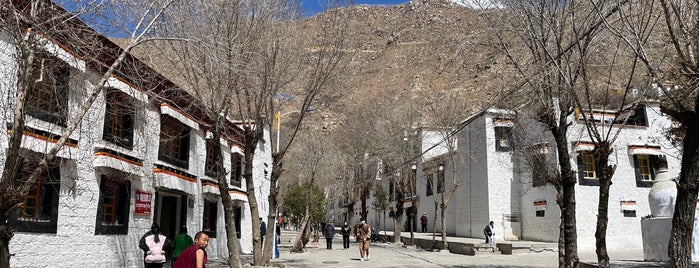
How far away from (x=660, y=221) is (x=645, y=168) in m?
13.4

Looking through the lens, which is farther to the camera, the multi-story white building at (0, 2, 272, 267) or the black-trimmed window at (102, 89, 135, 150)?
the black-trimmed window at (102, 89, 135, 150)

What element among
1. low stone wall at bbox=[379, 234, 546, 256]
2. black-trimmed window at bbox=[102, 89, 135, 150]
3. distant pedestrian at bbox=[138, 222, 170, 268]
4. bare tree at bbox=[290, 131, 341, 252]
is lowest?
low stone wall at bbox=[379, 234, 546, 256]

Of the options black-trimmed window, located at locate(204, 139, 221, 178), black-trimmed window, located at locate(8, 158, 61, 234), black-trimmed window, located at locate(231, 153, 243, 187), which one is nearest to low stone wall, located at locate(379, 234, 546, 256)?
black-trimmed window, located at locate(231, 153, 243, 187)

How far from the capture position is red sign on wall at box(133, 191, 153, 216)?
14.4 m

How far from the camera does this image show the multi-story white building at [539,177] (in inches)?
1045

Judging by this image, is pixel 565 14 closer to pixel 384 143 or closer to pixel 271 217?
pixel 271 217

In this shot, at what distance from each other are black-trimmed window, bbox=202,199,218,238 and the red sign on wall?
15.1 feet

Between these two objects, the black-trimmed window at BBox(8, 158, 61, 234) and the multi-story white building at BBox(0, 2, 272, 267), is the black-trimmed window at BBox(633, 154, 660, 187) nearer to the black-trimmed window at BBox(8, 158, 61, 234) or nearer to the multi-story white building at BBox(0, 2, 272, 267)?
the multi-story white building at BBox(0, 2, 272, 267)

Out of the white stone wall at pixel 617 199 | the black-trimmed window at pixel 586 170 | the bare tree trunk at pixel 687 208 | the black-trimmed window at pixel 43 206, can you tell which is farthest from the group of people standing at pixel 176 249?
the black-trimmed window at pixel 586 170

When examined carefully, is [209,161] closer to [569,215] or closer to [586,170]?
[569,215]

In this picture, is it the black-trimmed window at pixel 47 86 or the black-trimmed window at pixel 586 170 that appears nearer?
the black-trimmed window at pixel 47 86

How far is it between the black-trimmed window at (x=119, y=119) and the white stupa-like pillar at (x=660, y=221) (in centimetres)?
1461

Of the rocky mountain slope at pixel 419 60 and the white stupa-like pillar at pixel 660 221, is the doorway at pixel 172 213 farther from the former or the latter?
the white stupa-like pillar at pixel 660 221

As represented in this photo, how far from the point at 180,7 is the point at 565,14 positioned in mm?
7929
